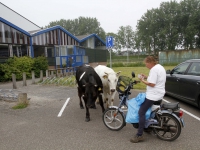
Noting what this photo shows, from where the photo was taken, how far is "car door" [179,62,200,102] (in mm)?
5492

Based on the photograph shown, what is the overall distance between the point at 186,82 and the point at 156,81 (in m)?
3.04

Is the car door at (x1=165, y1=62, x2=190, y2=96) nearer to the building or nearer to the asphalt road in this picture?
the asphalt road

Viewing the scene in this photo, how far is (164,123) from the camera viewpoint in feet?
12.6

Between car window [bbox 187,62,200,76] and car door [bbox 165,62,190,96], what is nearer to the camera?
car window [bbox 187,62,200,76]

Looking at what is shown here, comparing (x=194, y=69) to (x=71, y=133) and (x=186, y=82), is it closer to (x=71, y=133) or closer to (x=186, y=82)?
(x=186, y=82)

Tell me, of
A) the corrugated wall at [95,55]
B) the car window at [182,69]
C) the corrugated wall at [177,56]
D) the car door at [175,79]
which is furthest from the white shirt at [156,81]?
the corrugated wall at [177,56]

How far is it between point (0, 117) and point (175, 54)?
83.6 ft

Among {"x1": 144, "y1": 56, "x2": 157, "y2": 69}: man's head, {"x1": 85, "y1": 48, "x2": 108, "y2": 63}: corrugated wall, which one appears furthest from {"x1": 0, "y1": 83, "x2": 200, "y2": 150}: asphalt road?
{"x1": 85, "y1": 48, "x2": 108, "y2": 63}: corrugated wall

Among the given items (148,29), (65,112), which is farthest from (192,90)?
(148,29)

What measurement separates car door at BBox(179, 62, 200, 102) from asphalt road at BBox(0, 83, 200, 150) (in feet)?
1.74

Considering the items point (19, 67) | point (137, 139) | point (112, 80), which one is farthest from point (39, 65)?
point (137, 139)

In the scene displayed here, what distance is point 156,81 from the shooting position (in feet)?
11.6

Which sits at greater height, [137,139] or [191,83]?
[191,83]

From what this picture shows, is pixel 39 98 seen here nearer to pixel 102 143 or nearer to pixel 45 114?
pixel 45 114
